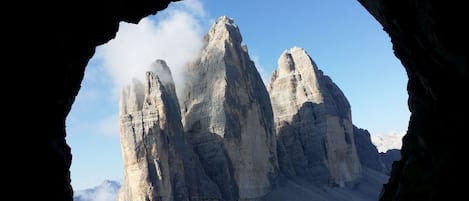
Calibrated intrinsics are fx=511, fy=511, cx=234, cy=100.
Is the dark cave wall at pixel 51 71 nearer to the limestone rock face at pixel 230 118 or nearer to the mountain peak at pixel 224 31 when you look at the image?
the limestone rock face at pixel 230 118

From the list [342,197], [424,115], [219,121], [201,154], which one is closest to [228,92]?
[219,121]

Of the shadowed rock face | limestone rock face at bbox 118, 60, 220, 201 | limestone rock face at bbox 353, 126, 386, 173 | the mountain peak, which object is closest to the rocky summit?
limestone rock face at bbox 118, 60, 220, 201

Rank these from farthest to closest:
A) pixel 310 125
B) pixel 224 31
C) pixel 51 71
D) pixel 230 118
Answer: pixel 310 125, pixel 224 31, pixel 230 118, pixel 51 71

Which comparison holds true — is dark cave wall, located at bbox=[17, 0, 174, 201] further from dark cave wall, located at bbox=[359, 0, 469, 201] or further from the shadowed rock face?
dark cave wall, located at bbox=[359, 0, 469, 201]

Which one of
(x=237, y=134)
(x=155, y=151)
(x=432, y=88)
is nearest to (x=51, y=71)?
(x=432, y=88)

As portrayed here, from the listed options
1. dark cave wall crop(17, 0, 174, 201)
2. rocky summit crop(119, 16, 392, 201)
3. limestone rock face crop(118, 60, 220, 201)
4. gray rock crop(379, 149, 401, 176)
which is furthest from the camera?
gray rock crop(379, 149, 401, 176)

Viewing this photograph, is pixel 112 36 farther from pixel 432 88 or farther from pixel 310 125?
pixel 310 125

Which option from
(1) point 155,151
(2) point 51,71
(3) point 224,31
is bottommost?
(2) point 51,71
